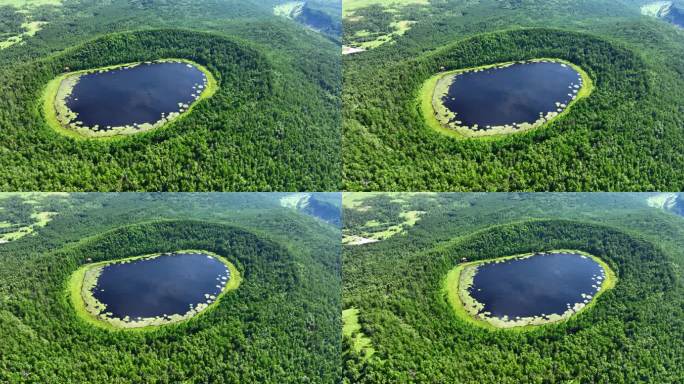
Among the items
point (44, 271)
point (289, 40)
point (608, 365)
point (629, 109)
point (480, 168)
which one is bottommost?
point (608, 365)

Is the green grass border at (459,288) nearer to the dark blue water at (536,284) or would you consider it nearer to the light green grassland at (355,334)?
the dark blue water at (536,284)

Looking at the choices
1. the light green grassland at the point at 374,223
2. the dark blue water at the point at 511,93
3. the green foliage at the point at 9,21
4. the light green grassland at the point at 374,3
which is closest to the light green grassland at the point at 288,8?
the light green grassland at the point at 374,3

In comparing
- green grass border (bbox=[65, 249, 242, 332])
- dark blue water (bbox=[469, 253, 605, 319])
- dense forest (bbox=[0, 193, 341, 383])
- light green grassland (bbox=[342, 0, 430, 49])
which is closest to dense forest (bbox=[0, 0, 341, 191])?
dense forest (bbox=[0, 193, 341, 383])

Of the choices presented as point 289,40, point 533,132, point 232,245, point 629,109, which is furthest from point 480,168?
point 289,40

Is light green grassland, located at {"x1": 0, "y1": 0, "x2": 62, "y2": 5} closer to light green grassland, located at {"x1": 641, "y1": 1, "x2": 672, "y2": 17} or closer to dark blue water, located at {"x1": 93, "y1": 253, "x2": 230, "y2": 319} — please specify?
dark blue water, located at {"x1": 93, "y1": 253, "x2": 230, "y2": 319}

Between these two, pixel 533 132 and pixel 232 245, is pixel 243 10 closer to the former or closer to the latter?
pixel 232 245

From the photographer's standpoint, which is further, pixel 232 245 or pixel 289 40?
pixel 289 40

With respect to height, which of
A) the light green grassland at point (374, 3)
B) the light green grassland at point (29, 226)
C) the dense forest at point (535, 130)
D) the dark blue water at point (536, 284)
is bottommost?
the dark blue water at point (536, 284)

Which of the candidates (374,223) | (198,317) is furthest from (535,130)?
(198,317)
